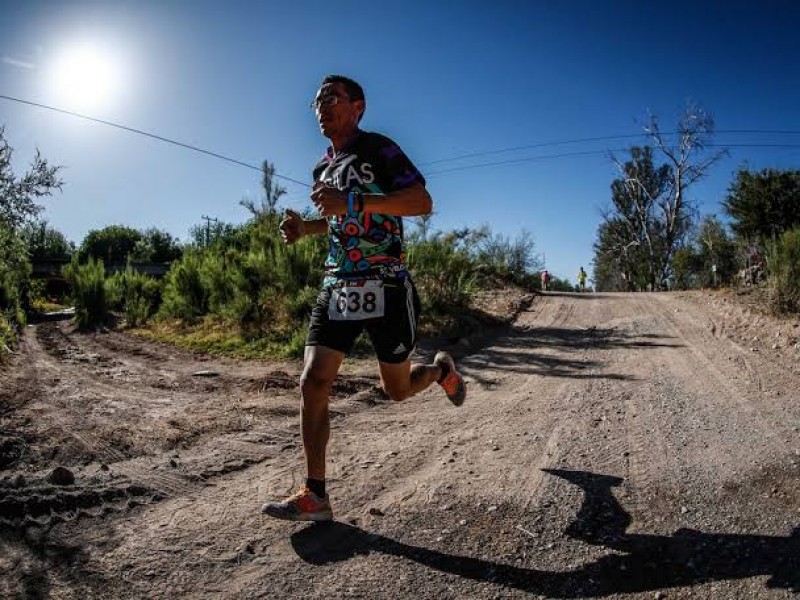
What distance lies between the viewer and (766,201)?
22750 millimetres

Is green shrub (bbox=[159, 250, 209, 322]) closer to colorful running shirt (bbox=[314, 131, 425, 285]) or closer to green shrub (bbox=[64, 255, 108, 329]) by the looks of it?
green shrub (bbox=[64, 255, 108, 329])

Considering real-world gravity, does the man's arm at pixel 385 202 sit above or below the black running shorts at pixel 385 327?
above

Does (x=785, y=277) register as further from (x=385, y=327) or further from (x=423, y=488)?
(x=385, y=327)

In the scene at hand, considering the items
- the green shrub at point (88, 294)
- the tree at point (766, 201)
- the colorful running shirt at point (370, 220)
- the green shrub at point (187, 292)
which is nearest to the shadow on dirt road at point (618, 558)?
the colorful running shirt at point (370, 220)

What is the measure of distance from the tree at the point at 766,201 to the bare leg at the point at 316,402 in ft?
80.9

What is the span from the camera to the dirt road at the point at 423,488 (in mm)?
1957

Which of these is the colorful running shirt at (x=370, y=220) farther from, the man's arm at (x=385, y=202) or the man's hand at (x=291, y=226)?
A: the man's hand at (x=291, y=226)

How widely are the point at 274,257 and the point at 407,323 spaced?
7.00m

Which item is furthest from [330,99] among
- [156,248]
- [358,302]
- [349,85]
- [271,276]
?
[156,248]

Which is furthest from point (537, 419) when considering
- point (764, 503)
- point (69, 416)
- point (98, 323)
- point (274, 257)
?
point (98, 323)

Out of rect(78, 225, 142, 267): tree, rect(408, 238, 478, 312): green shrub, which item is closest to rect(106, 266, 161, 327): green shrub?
rect(408, 238, 478, 312): green shrub

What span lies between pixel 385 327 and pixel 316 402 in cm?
49

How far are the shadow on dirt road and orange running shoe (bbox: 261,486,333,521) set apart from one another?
0.18 ft

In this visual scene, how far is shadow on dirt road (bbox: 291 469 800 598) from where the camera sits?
1886 mm
